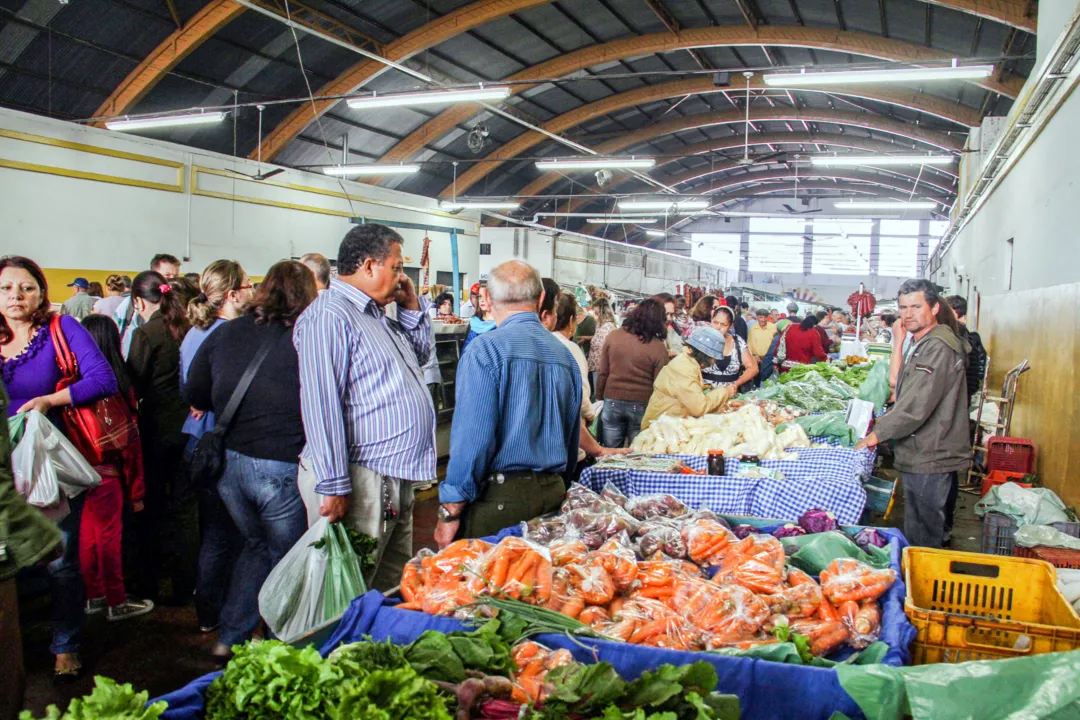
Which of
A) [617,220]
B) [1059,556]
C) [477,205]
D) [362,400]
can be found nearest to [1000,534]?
[1059,556]

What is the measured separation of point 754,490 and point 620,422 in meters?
1.83

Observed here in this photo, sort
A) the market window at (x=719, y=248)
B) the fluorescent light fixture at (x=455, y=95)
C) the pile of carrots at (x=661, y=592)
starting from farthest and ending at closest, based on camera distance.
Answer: the market window at (x=719, y=248) < the fluorescent light fixture at (x=455, y=95) < the pile of carrots at (x=661, y=592)

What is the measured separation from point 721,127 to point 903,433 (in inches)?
871

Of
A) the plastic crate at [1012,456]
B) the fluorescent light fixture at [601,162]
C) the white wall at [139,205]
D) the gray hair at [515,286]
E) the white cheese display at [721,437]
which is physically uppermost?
Answer: the fluorescent light fixture at [601,162]

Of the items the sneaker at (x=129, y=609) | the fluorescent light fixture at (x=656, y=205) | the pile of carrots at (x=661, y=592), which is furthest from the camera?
the fluorescent light fixture at (x=656, y=205)

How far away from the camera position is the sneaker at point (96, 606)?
12.2 feet

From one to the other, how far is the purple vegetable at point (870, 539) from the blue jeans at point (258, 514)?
207 centimetres

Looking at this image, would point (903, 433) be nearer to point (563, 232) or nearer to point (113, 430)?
point (113, 430)

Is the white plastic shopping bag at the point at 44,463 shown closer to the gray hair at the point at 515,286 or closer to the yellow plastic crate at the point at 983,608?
the gray hair at the point at 515,286

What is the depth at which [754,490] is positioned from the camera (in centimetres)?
396

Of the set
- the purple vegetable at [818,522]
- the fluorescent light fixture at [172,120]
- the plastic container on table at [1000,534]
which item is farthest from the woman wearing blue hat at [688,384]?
the fluorescent light fixture at [172,120]

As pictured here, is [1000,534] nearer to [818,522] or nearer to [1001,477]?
[1001,477]

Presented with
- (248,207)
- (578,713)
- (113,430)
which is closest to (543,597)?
(578,713)

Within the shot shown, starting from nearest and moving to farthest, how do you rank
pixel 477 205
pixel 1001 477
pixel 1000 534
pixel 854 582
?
pixel 854 582 < pixel 1000 534 < pixel 1001 477 < pixel 477 205
